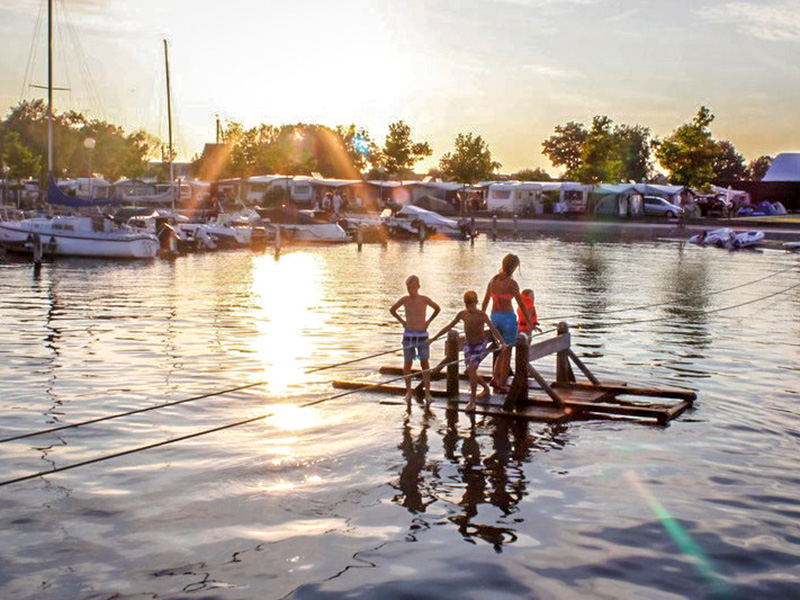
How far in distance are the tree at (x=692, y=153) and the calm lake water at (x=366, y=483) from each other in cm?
8511

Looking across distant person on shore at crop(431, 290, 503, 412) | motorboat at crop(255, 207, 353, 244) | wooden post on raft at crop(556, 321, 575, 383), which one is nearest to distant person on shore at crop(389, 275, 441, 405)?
distant person on shore at crop(431, 290, 503, 412)

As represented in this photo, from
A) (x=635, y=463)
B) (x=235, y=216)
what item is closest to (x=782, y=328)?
(x=635, y=463)

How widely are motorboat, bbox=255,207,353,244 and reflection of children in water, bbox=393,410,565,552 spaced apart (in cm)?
6375

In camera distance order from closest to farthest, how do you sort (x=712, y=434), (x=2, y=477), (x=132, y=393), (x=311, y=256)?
(x=2, y=477) → (x=712, y=434) → (x=132, y=393) → (x=311, y=256)

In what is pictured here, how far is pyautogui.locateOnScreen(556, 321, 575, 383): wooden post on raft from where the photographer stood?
60.3 feet

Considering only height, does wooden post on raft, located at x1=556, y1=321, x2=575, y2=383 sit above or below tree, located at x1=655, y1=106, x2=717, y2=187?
below

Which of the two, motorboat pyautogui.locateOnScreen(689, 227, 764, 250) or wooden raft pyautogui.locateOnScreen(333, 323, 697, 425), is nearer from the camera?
wooden raft pyautogui.locateOnScreen(333, 323, 697, 425)

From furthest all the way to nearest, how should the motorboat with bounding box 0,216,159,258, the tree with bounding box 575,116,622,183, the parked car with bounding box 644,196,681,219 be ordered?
1. the tree with bounding box 575,116,622,183
2. the parked car with bounding box 644,196,681,219
3. the motorboat with bounding box 0,216,159,258

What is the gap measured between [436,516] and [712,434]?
633 centimetres

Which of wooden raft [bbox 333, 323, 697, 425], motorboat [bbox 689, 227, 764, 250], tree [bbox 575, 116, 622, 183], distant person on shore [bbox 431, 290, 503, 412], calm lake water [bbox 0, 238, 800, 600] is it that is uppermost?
tree [bbox 575, 116, 622, 183]

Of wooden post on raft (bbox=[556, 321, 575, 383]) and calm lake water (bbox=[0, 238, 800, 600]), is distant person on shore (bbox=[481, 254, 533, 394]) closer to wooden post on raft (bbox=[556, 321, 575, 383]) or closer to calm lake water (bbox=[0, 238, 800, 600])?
wooden post on raft (bbox=[556, 321, 575, 383])

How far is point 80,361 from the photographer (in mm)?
22141

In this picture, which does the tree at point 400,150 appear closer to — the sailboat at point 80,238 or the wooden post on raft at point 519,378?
the sailboat at point 80,238

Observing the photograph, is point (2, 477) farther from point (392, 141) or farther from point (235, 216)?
point (392, 141)
